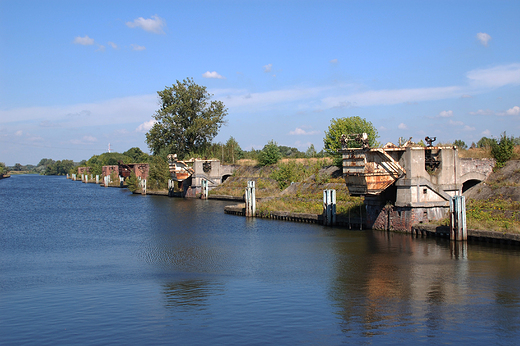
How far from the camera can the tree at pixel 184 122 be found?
79.2 meters

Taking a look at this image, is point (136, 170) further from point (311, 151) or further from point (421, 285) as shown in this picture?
point (421, 285)

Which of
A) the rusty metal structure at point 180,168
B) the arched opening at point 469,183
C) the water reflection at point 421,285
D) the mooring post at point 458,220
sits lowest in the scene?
the water reflection at point 421,285

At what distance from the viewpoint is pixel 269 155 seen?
68375 millimetres

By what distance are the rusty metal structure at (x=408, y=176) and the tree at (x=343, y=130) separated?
831 inches

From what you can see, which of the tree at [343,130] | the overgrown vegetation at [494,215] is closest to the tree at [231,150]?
the tree at [343,130]

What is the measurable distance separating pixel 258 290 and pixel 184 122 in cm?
6566

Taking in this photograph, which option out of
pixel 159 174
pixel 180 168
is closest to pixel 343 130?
pixel 180 168

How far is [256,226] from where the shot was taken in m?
36.8

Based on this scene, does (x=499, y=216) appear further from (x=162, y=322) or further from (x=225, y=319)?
(x=162, y=322)

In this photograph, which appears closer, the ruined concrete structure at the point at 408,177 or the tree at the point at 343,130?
the ruined concrete structure at the point at 408,177

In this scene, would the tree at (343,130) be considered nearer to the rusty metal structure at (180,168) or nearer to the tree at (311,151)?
the tree at (311,151)

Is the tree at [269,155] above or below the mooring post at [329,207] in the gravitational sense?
above

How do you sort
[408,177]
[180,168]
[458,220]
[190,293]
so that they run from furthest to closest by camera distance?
[180,168] → [408,177] → [458,220] → [190,293]

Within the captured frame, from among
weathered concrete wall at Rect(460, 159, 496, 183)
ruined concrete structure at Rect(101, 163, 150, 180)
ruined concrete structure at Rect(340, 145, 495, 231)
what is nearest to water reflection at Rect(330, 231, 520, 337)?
ruined concrete structure at Rect(340, 145, 495, 231)
